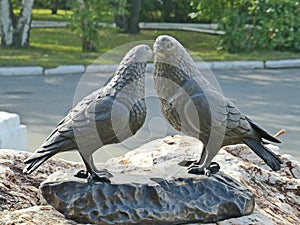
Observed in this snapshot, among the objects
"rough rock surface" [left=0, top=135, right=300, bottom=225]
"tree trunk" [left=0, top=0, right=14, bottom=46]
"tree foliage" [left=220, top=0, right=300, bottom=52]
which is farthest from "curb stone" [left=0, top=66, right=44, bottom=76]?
"rough rock surface" [left=0, top=135, right=300, bottom=225]

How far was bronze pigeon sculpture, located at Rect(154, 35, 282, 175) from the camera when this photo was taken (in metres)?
2.95

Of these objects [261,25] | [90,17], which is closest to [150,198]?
[90,17]

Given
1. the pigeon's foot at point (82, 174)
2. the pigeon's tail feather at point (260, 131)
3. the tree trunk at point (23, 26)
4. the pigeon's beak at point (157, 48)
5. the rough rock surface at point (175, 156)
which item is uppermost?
the pigeon's beak at point (157, 48)

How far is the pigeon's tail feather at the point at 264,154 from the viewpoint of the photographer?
3113mm

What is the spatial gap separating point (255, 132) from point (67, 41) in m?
13.9

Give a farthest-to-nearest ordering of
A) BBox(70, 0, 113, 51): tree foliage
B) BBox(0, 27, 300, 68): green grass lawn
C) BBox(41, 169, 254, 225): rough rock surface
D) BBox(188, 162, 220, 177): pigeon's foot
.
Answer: BBox(70, 0, 113, 51): tree foliage, BBox(0, 27, 300, 68): green grass lawn, BBox(188, 162, 220, 177): pigeon's foot, BBox(41, 169, 254, 225): rough rock surface

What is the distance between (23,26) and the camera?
47.5ft

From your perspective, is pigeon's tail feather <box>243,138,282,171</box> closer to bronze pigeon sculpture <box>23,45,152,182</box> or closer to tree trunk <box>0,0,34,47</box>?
bronze pigeon sculpture <box>23,45,152,182</box>

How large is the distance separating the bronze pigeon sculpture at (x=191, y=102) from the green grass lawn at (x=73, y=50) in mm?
8961

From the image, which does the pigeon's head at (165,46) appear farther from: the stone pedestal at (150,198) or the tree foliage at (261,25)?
the tree foliage at (261,25)

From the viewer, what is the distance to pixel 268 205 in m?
3.32

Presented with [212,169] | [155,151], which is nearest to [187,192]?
[212,169]

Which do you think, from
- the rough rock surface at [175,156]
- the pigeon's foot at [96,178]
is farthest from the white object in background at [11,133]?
the pigeon's foot at [96,178]

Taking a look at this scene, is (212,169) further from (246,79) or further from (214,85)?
(246,79)
